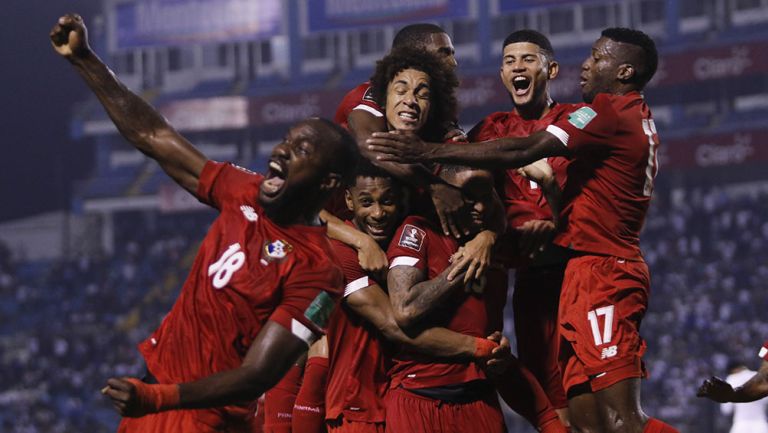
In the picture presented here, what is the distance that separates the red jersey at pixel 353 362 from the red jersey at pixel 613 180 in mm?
1141

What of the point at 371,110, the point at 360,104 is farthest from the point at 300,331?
the point at 360,104

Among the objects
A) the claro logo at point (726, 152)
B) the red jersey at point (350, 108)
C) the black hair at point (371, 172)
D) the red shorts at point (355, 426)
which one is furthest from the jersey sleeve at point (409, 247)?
the claro logo at point (726, 152)

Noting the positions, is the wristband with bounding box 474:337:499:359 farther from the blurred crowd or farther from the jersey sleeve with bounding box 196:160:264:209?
the blurred crowd

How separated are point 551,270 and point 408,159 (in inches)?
54.4

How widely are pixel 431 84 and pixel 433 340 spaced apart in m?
1.37

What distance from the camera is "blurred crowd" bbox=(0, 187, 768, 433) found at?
25844mm

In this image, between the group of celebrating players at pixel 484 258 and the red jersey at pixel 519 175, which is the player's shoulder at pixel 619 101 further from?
the red jersey at pixel 519 175

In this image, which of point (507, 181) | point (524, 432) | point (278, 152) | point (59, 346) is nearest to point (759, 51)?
point (524, 432)

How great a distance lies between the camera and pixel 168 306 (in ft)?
110

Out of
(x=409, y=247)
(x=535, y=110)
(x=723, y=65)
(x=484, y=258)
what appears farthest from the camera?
(x=723, y=65)

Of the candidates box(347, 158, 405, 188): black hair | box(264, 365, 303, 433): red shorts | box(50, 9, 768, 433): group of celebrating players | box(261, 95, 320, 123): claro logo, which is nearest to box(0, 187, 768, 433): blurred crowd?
box(261, 95, 320, 123): claro logo

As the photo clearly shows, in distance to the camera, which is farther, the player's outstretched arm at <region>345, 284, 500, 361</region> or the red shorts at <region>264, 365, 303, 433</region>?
the red shorts at <region>264, 365, 303, 433</region>

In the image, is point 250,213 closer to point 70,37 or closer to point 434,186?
point 70,37

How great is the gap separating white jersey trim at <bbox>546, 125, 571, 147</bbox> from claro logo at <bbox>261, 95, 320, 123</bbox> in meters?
32.7
